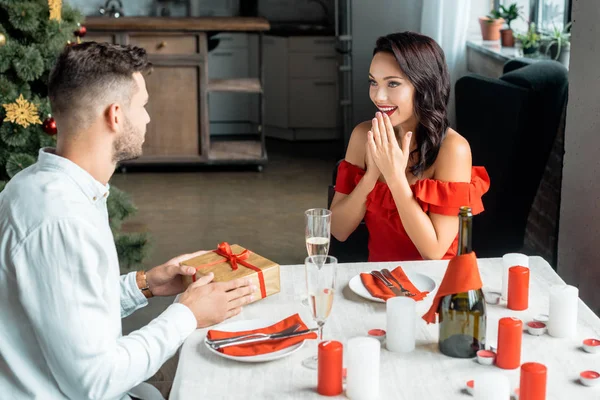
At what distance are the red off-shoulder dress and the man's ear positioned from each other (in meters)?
0.94

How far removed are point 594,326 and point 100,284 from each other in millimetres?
958

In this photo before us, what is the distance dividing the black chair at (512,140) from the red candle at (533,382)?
1.86 metres

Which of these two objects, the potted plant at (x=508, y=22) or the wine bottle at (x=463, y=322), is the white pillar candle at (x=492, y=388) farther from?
the potted plant at (x=508, y=22)

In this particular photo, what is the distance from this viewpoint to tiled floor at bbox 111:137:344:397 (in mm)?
4449

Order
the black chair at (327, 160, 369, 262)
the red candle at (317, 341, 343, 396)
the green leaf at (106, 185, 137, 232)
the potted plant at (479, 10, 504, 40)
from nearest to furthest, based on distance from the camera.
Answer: the red candle at (317, 341, 343, 396) < the black chair at (327, 160, 369, 262) < the green leaf at (106, 185, 137, 232) < the potted plant at (479, 10, 504, 40)

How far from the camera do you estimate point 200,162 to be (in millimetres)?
6008

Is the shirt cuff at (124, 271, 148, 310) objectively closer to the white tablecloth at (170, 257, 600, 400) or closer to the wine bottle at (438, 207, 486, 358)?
the white tablecloth at (170, 257, 600, 400)

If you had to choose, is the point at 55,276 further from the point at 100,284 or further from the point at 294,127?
the point at 294,127

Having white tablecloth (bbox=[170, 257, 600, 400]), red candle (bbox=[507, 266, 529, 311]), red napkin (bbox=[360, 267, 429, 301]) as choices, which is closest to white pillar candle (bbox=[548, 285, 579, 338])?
white tablecloth (bbox=[170, 257, 600, 400])

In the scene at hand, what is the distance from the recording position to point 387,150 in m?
2.23

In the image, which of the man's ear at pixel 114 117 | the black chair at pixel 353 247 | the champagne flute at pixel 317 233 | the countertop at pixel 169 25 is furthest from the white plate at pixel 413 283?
the countertop at pixel 169 25

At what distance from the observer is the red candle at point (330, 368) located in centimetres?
139

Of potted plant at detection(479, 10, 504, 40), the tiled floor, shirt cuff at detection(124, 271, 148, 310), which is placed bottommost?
the tiled floor

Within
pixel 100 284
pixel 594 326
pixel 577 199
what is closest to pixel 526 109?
pixel 577 199
